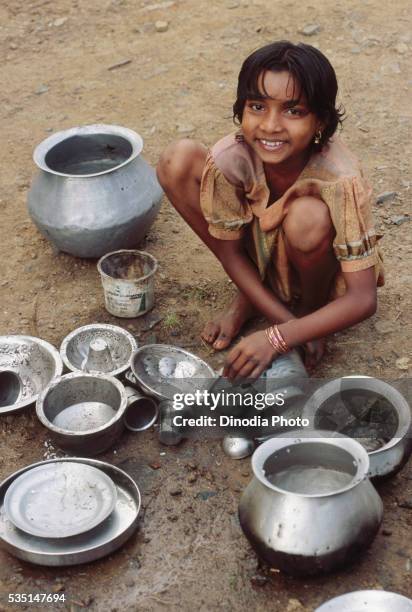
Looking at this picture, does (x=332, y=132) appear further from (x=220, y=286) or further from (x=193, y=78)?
(x=193, y=78)

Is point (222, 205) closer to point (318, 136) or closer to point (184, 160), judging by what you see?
point (184, 160)

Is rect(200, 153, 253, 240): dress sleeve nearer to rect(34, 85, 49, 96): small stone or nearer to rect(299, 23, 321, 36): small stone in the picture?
rect(34, 85, 49, 96): small stone

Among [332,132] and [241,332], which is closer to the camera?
[332,132]

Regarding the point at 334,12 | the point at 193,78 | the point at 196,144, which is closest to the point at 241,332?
the point at 196,144

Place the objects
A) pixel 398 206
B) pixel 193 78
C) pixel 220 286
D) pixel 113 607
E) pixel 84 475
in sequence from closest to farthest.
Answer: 1. pixel 113 607
2. pixel 84 475
3. pixel 220 286
4. pixel 398 206
5. pixel 193 78

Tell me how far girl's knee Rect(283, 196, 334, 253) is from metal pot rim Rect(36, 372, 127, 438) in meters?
0.80

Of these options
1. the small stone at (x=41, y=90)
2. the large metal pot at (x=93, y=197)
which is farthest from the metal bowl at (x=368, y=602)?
the small stone at (x=41, y=90)

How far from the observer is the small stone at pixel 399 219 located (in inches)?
151

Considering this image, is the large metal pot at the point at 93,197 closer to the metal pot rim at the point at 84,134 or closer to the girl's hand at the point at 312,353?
the metal pot rim at the point at 84,134

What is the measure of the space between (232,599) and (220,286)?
1.55 metres

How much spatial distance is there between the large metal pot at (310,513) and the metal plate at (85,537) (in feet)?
1.34

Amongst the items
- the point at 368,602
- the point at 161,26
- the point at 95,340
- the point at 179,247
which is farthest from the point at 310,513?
the point at 161,26

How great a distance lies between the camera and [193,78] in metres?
5.16

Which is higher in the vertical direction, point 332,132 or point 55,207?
point 332,132
